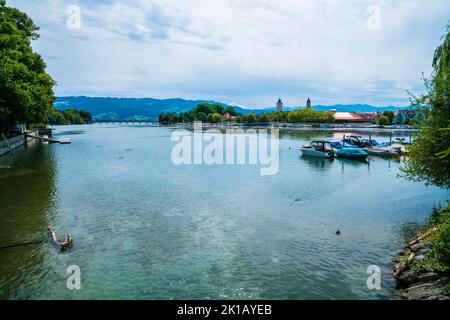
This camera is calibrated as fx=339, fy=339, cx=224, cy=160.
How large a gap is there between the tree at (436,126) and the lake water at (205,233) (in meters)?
3.68

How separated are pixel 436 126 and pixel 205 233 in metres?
15.9

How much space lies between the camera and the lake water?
554 inches

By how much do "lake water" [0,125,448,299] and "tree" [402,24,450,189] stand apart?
3683 millimetres

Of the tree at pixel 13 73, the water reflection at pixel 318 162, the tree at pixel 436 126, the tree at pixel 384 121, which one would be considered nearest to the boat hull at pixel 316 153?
the water reflection at pixel 318 162

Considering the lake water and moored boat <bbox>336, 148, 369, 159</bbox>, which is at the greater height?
moored boat <bbox>336, 148, 369, 159</bbox>

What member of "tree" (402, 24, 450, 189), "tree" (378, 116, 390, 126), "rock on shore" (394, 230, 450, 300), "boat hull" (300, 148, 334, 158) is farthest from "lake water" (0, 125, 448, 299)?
"tree" (378, 116, 390, 126)

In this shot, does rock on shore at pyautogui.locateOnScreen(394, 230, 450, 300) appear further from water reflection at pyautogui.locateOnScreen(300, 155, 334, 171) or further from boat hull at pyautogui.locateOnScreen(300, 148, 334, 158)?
boat hull at pyautogui.locateOnScreen(300, 148, 334, 158)

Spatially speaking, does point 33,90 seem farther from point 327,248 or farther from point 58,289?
point 327,248

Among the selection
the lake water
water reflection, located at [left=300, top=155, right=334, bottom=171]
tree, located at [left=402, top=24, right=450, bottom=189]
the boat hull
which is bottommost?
the lake water

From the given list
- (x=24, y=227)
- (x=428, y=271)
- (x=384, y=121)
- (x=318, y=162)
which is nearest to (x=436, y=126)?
(x=428, y=271)

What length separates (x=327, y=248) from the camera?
18094 mm

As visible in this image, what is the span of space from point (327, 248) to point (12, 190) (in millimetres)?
27430

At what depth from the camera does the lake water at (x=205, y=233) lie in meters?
14.1
